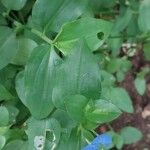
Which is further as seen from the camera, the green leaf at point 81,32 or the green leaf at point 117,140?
the green leaf at point 117,140

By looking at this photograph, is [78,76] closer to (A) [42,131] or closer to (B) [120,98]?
(A) [42,131]

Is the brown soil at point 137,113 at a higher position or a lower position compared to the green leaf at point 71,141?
lower

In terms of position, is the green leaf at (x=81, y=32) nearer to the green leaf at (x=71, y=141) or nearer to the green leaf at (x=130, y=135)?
the green leaf at (x=71, y=141)

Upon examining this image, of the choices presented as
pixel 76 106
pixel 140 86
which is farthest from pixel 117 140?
pixel 76 106

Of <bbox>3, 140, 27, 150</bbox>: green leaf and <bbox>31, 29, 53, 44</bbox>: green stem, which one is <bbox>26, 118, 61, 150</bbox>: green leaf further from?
<bbox>31, 29, 53, 44</bbox>: green stem

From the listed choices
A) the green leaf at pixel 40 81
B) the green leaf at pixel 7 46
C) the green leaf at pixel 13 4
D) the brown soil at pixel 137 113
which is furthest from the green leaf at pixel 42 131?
the brown soil at pixel 137 113

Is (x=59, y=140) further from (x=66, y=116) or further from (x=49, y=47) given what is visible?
(x=49, y=47)

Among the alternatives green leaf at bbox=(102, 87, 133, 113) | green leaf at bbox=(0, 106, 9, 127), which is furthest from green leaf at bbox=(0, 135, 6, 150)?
green leaf at bbox=(102, 87, 133, 113)
